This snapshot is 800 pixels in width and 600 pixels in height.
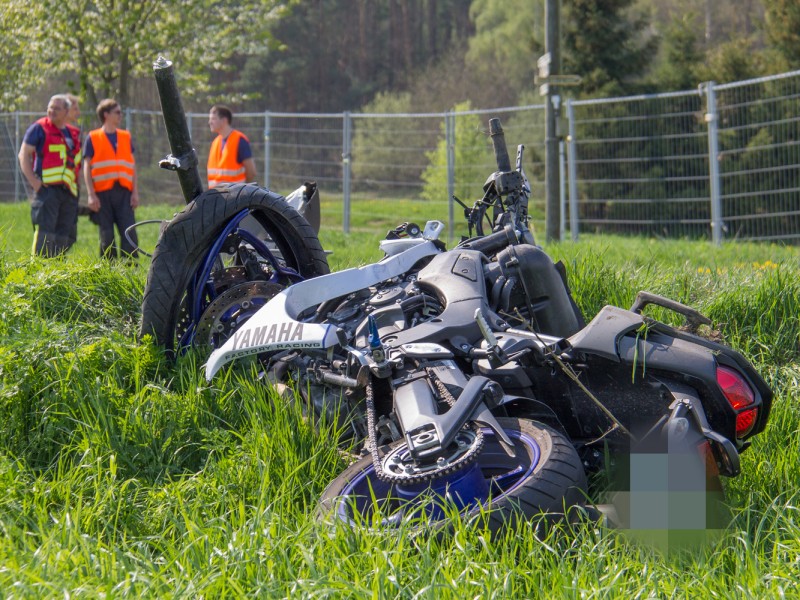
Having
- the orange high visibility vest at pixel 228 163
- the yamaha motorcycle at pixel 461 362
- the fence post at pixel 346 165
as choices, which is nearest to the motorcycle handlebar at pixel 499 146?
the yamaha motorcycle at pixel 461 362

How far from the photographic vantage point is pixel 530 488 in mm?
3053

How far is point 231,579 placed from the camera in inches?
109

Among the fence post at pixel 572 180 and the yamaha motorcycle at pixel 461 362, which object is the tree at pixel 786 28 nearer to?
the fence post at pixel 572 180

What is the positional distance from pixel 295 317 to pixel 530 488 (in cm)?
138

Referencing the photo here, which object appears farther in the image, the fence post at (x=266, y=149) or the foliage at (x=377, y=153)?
the foliage at (x=377, y=153)

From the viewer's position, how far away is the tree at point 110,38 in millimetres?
19844

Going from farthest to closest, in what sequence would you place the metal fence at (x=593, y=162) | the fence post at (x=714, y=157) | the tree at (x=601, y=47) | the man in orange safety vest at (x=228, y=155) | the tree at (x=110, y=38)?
the tree at (x=601, y=47)
the tree at (x=110, y=38)
the metal fence at (x=593, y=162)
the fence post at (x=714, y=157)
the man in orange safety vest at (x=228, y=155)

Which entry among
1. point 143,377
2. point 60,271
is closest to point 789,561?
point 143,377

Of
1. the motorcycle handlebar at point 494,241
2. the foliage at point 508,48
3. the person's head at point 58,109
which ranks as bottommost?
the motorcycle handlebar at point 494,241

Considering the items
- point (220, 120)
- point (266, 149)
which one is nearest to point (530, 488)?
point (220, 120)

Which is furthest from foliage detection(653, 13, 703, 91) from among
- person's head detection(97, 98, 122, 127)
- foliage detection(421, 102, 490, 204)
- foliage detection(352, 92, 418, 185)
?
person's head detection(97, 98, 122, 127)

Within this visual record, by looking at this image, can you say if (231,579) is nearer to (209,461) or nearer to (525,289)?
(209,461)

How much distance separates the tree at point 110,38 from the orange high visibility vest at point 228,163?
898 centimetres

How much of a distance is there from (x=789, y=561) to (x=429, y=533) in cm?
111
